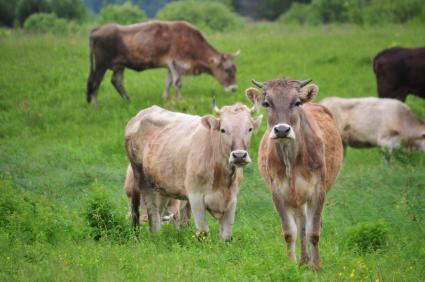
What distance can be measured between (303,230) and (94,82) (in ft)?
44.0

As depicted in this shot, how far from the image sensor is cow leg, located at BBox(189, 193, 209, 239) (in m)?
10.3

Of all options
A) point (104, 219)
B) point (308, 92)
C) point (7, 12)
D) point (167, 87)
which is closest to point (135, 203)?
point (104, 219)

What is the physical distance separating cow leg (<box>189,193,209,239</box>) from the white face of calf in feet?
2.08

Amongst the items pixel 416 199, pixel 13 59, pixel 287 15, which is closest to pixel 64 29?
pixel 13 59

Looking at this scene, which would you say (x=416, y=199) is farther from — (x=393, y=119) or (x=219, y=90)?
(x=219, y=90)

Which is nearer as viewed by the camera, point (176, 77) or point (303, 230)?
point (303, 230)

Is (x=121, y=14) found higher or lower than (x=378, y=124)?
lower

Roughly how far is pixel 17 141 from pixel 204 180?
34.3 ft

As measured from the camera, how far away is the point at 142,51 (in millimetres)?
22328

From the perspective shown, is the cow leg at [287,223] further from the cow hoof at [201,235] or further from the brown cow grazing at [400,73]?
the brown cow grazing at [400,73]

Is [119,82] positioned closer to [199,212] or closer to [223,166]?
[223,166]

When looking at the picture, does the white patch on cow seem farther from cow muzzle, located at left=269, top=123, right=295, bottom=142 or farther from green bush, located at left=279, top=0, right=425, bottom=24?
green bush, located at left=279, top=0, right=425, bottom=24

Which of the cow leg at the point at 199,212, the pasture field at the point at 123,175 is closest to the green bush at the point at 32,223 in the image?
the pasture field at the point at 123,175

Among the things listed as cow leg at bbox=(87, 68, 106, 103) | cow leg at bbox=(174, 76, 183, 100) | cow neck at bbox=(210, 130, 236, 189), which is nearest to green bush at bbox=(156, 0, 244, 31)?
cow leg at bbox=(174, 76, 183, 100)
